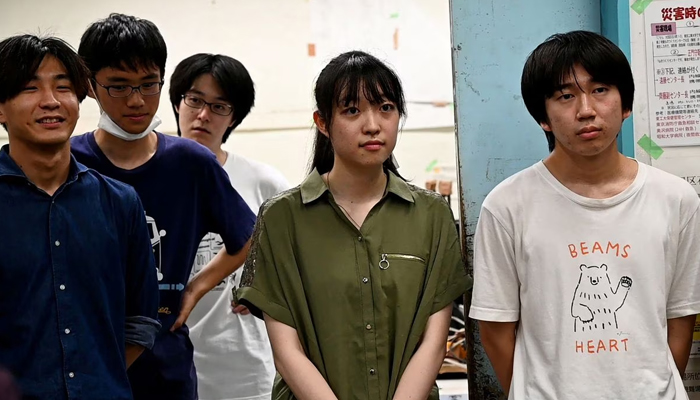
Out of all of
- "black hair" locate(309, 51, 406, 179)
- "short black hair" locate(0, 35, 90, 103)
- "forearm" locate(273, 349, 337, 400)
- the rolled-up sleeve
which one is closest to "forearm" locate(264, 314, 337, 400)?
"forearm" locate(273, 349, 337, 400)

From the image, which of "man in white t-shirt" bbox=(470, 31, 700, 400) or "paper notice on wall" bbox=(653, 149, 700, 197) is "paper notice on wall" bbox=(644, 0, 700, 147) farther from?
"man in white t-shirt" bbox=(470, 31, 700, 400)

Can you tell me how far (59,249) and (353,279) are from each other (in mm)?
739

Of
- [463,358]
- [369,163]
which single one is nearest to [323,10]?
[463,358]

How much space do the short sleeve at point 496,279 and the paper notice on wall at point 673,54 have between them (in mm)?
717

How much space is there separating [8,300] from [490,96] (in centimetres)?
154

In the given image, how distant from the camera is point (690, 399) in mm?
2412

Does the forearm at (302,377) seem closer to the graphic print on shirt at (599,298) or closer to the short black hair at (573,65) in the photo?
the graphic print on shirt at (599,298)

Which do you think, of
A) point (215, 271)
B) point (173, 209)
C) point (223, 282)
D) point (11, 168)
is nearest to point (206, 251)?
point (223, 282)

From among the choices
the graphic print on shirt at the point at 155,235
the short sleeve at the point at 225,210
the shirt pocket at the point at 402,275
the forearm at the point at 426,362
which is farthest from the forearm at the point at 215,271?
the forearm at the point at 426,362

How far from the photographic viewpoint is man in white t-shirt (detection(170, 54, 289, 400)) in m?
3.08

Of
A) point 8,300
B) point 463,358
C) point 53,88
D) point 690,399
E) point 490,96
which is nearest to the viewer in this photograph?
point 8,300

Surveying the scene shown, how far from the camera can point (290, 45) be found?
5.96m

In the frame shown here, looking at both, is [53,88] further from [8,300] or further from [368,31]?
[368,31]

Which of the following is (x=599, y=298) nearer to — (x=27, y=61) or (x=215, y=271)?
(x=215, y=271)
